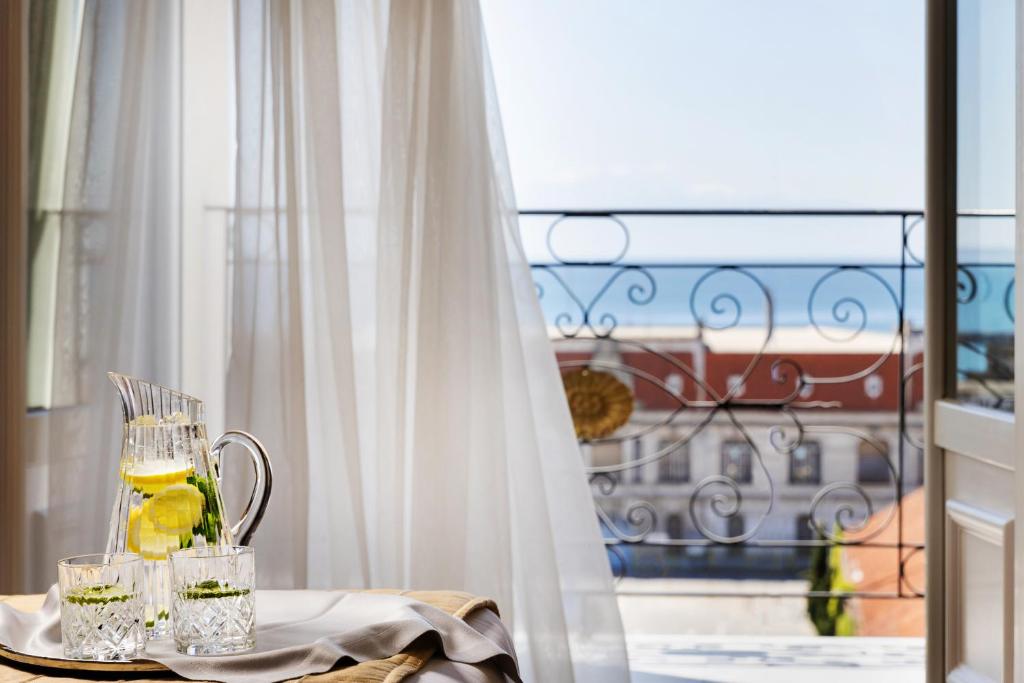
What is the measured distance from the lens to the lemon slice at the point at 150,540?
96 cm

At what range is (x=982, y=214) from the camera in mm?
1924

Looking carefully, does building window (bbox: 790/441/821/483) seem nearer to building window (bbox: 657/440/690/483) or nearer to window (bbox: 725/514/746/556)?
window (bbox: 725/514/746/556)

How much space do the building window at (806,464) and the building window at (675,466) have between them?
76cm

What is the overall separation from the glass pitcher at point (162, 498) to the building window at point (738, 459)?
6.63 meters

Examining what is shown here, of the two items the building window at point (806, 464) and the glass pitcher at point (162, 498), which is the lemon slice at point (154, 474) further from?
the building window at point (806, 464)

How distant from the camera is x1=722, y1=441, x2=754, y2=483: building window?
7.55 m

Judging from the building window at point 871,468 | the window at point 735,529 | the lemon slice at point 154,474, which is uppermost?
the lemon slice at point 154,474

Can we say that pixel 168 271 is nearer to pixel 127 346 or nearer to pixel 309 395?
pixel 127 346

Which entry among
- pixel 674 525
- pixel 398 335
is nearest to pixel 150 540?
pixel 398 335

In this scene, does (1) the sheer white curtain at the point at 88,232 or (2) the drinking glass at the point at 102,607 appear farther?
(1) the sheer white curtain at the point at 88,232

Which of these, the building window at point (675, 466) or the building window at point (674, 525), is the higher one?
the building window at point (675, 466)

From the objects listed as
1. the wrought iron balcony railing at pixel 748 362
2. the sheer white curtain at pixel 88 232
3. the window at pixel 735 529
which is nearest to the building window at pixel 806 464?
the wrought iron balcony railing at pixel 748 362

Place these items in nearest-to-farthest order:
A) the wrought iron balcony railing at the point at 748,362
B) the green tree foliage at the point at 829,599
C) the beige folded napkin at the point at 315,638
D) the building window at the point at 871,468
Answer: the beige folded napkin at the point at 315,638
the green tree foliage at the point at 829,599
the wrought iron balcony railing at the point at 748,362
the building window at the point at 871,468

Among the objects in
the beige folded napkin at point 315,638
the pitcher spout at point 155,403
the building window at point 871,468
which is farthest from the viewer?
the building window at point 871,468
